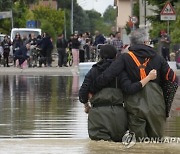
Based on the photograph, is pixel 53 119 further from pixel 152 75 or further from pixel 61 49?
pixel 61 49

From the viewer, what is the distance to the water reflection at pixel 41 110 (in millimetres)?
12969

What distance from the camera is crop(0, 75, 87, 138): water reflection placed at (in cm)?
1297

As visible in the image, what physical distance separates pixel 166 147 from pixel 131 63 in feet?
3.78

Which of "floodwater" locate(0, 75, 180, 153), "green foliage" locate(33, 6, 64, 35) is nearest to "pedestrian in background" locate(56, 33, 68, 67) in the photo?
"floodwater" locate(0, 75, 180, 153)

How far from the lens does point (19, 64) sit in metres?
37.1

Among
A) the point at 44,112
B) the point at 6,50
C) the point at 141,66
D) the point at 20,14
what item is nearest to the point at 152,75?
the point at 141,66

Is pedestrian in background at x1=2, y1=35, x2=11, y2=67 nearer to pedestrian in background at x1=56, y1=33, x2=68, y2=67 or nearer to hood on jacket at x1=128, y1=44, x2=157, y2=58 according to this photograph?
pedestrian in background at x1=56, y1=33, x2=68, y2=67

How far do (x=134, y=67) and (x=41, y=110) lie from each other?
728 cm

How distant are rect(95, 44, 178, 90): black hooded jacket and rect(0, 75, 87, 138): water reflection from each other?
9.62 ft

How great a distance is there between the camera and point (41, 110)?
16.6 m

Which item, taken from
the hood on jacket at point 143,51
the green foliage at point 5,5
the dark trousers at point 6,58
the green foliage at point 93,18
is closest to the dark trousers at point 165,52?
the dark trousers at point 6,58

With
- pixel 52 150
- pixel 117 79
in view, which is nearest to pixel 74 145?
pixel 52 150

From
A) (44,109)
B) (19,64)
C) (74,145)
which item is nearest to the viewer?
(74,145)

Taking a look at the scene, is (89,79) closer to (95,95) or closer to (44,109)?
(95,95)
